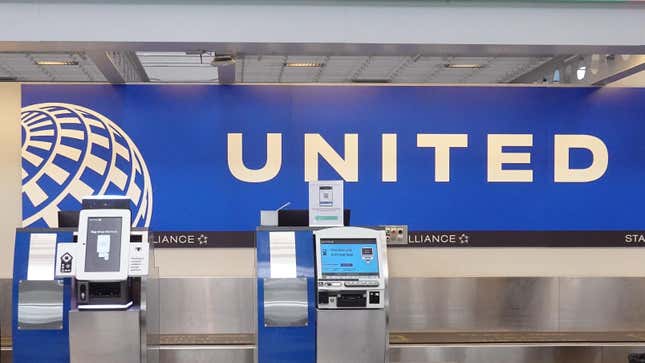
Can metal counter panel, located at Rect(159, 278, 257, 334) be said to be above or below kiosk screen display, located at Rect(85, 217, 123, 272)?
below

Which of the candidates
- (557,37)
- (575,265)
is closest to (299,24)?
(557,37)

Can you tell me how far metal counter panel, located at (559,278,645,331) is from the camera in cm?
688

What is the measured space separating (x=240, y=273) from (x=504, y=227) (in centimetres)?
278

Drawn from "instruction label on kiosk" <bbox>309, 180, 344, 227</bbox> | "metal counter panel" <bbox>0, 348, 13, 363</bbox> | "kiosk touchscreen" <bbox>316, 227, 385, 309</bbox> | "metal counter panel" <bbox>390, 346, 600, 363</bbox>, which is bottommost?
"metal counter panel" <bbox>390, 346, 600, 363</bbox>

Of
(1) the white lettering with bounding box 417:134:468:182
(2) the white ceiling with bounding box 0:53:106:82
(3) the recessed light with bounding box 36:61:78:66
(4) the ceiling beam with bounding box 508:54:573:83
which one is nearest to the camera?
(1) the white lettering with bounding box 417:134:468:182

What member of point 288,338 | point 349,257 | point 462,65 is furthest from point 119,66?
point 462,65

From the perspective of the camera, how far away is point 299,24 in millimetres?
4234

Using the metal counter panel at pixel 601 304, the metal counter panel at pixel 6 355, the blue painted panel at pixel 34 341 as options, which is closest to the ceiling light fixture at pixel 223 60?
the blue painted panel at pixel 34 341

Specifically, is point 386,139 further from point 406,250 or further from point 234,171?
point 234,171

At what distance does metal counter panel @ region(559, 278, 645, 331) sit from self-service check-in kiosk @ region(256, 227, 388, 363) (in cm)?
280

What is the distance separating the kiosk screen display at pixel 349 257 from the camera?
5.01 meters

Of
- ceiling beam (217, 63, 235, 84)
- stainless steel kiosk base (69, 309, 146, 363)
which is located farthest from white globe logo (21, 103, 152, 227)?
stainless steel kiosk base (69, 309, 146, 363)

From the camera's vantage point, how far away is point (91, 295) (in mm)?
4820

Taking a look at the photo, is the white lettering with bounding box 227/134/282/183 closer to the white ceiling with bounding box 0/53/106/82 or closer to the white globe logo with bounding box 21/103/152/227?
the white globe logo with bounding box 21/103/152/227
